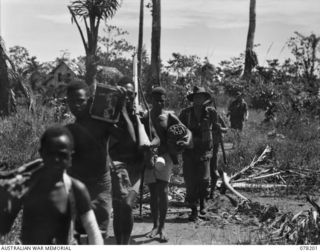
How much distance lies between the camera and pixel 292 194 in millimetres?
8219

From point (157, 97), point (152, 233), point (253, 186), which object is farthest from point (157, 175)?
point (253, 186)

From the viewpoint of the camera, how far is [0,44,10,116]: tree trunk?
25.9ft

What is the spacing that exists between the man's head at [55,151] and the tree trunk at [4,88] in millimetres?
4843

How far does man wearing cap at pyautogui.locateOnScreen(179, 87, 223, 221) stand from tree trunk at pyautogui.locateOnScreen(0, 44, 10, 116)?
2.56 m

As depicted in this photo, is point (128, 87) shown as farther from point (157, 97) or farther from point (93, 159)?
point (157, 97)

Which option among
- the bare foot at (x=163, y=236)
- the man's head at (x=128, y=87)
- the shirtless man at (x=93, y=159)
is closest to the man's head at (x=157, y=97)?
the man's head at (x=128, y=87)

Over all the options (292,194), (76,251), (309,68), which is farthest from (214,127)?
(309,68)

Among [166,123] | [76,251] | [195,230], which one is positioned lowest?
[195,230]

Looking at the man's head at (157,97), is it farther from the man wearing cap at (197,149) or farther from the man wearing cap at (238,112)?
the man wearing cap at (238,112)

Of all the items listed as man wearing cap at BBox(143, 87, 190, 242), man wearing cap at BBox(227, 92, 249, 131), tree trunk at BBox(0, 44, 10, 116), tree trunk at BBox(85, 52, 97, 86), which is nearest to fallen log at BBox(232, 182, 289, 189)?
man wearing cap at BBox(143, 87, 190, 242)

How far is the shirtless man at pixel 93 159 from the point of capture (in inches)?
165

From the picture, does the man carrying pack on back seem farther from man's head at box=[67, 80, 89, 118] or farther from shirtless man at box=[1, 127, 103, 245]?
shirtless man at box=[1, 127, 103, 245]

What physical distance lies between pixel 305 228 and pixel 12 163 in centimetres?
280

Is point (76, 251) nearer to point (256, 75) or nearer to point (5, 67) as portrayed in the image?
point (5, 67)
